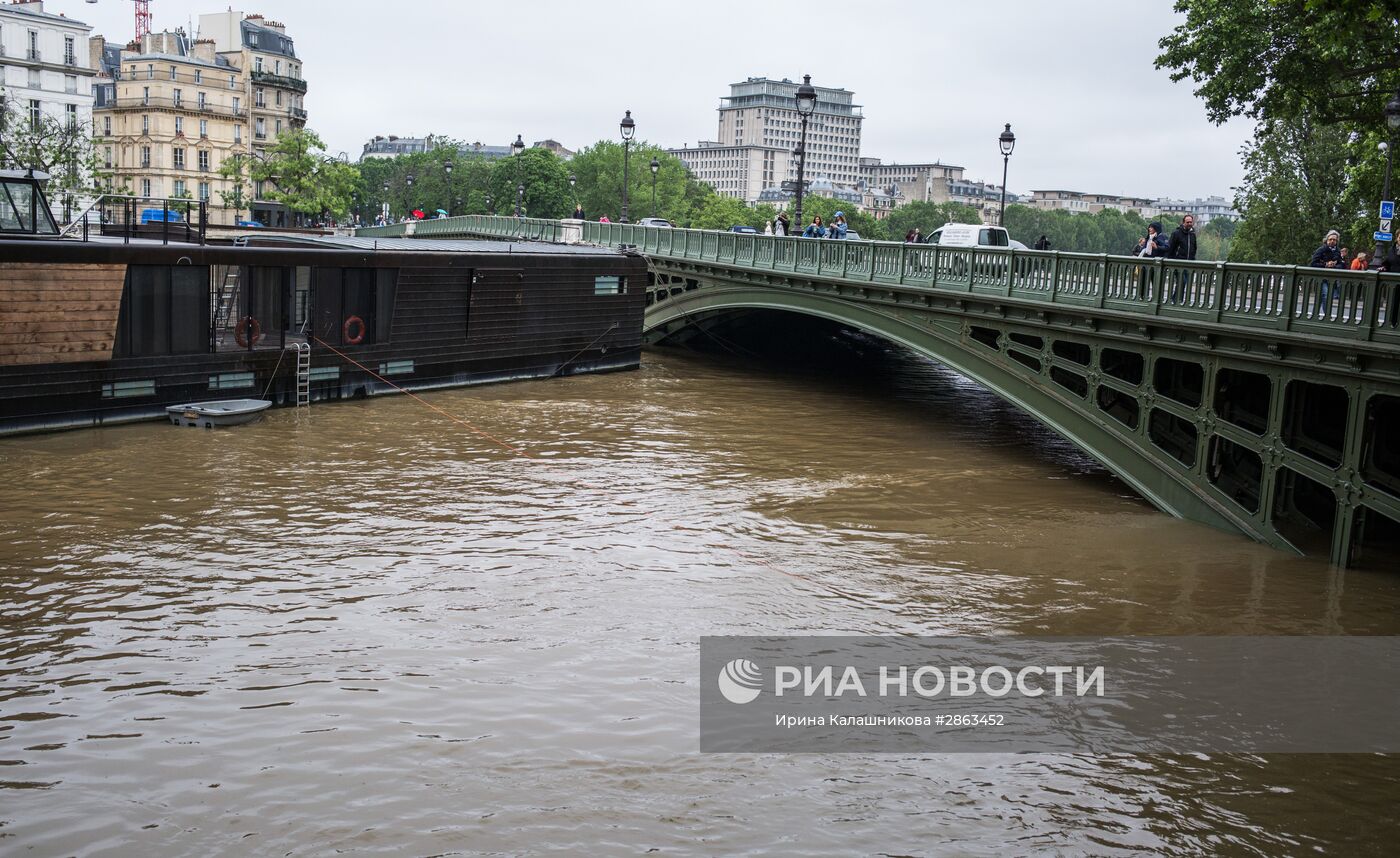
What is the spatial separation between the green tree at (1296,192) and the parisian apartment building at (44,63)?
64.6 metres

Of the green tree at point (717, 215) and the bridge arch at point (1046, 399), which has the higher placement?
the green tree at point (717, 215)

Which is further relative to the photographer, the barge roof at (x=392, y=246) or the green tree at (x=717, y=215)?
the green tree at (x=717, y=215)

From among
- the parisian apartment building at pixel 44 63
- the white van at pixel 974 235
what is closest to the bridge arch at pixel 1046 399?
the white van at pixel 974 235

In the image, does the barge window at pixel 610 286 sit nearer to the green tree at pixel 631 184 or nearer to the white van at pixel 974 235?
the white van at pixel 974 235

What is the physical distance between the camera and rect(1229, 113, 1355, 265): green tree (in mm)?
55219

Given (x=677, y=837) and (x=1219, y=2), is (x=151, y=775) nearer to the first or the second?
(x=677, y=837)

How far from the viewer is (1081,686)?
43.4 ft

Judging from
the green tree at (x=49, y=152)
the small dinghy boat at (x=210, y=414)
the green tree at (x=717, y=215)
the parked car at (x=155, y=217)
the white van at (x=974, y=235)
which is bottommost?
the small dinghy boat at (x=210, y=414)

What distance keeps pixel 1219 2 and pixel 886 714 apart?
86.0 feet

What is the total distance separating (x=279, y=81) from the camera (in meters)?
114

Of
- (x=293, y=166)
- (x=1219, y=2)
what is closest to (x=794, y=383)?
(x=1219, y=2)

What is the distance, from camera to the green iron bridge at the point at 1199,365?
16.8m

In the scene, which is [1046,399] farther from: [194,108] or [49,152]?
[194,108]

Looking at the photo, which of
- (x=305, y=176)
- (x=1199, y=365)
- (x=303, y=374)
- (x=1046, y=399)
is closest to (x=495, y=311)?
(x=303, y=374)
